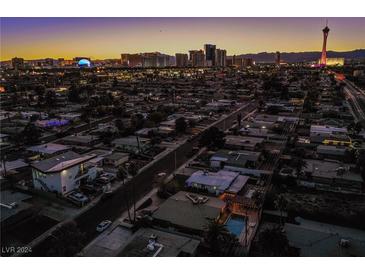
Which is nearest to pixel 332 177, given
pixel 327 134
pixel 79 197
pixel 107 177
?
pixel 327 134

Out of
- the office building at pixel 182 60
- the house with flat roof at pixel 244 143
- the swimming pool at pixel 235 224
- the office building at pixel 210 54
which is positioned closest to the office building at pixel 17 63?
the office building at pixel 182 60

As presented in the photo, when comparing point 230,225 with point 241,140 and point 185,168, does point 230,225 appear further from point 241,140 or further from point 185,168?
point 241,140

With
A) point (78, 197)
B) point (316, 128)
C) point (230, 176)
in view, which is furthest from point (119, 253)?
point (316, 128)

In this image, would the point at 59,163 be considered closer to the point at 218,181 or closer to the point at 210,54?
the point at 218,181

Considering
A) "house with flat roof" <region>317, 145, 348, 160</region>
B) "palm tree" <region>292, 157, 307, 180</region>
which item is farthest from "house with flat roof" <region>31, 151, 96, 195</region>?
"house with flat roof" <region>317, 145, 348, 160</region>

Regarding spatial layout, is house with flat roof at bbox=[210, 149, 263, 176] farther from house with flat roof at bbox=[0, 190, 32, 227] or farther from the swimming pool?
house with flat roof at bbox=[0, 190, 32, 227]

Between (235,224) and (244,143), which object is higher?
(244,143)
